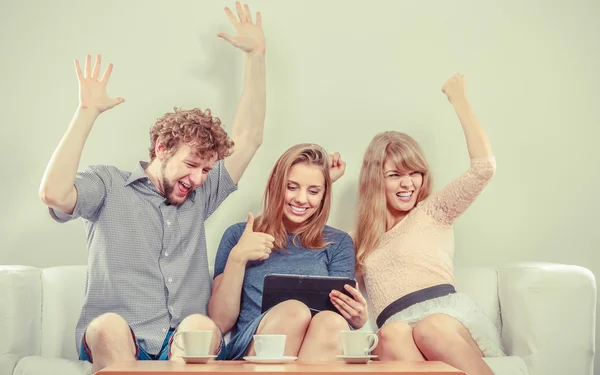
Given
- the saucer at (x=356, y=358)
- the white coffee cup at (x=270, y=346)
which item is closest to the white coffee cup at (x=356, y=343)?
the saucer at (x=356, y=358)

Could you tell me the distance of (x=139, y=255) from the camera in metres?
2.01

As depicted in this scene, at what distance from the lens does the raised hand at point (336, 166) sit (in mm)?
2346

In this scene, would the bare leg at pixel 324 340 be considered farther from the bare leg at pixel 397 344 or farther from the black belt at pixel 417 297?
the black belt at pixel 417 297

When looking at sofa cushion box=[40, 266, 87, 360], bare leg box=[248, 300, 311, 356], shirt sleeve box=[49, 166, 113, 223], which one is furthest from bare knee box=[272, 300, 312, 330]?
sofa cushion box=[40, 266, 87, 360]

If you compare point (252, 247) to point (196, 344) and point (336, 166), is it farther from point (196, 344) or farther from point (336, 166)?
point (196, 344)

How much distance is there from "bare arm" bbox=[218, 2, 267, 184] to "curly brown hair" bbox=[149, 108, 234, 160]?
16 centimetres

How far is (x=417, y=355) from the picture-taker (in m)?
1.85

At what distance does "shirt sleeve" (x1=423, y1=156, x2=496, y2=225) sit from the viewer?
2152 mm

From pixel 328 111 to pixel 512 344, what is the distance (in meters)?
0.99

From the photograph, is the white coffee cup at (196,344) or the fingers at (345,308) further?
the fingers at (345,308)

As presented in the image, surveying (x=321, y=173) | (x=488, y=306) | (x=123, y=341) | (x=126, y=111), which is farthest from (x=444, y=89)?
(x=123, y=341)

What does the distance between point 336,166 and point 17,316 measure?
1.04 meters

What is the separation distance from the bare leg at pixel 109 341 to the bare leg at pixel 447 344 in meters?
0.70

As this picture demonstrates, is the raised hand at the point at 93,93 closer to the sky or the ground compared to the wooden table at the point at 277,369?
closer to the sky
